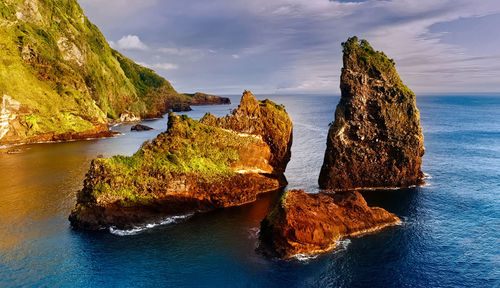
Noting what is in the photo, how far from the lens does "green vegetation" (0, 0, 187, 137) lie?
99125 millimetres

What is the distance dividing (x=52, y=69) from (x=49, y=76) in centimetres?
414

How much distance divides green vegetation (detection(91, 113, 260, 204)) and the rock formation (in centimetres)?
6999

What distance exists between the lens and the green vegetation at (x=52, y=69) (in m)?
99.1

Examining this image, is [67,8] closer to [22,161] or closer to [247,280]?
→ [22,161]

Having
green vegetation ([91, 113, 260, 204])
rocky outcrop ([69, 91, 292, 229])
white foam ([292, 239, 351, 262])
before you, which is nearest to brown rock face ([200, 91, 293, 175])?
rocky outcrop ([69, 91, 292, 229])

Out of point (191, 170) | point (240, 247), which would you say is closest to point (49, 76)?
point (191, 170)

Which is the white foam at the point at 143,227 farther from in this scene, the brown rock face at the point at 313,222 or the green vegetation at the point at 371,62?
the green vegetation at the point at 371,62

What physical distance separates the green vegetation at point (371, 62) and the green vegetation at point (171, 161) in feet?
71.0

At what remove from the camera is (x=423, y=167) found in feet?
212


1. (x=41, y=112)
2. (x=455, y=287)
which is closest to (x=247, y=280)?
(x=455, y=287)

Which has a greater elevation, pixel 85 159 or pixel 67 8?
pixel 67 8

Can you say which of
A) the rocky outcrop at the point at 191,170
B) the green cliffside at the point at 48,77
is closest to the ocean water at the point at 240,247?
the rocky outcrop at the point at 191,170

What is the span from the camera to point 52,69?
379 ft

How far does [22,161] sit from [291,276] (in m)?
68.8
